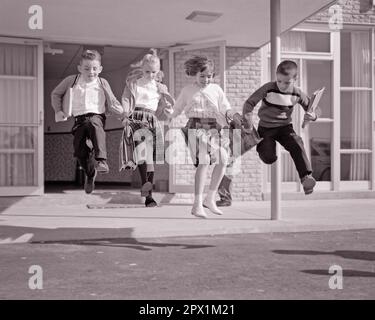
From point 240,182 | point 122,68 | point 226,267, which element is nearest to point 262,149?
point 226,267

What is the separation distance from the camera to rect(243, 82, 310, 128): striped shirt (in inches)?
250

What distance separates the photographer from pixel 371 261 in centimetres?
589

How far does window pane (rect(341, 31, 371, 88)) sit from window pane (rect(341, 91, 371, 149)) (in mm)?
258

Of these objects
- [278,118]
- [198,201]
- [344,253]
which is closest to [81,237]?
[198,201]

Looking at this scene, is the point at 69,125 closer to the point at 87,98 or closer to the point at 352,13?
the point at 352,13

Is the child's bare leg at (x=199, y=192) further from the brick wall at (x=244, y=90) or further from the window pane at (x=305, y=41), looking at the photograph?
the window pane at (x=305, y=41)

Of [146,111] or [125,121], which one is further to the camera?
[146,111]

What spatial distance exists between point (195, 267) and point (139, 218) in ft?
11.7

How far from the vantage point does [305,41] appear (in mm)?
11906

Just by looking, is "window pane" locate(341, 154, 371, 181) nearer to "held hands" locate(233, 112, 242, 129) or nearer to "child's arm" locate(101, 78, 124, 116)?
"held hands" locate(233, 112, 242, 129)

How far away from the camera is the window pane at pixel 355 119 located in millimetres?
12133

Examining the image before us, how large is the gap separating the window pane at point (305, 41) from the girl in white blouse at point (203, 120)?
5563 mm

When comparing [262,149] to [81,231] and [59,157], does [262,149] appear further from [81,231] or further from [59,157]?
[59,157]

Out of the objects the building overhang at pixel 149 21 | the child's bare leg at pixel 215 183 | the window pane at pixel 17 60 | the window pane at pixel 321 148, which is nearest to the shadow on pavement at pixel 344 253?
the child's bare leg at pixel 215 183
